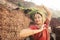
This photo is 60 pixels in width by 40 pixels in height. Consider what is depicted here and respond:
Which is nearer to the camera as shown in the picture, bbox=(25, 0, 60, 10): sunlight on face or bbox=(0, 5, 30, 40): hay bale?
bbox=(0, 5, 30, 40): hay bale

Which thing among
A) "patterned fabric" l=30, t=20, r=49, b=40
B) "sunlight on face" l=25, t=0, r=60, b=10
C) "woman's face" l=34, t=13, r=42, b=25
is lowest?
"patterned fabric" l=30, t=20, r=49, b=40

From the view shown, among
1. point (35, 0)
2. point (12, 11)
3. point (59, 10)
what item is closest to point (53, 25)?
point (59, 10)

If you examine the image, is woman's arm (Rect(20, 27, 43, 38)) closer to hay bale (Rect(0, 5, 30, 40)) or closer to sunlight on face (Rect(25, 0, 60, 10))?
hay bale (Rect(0, 5, 30, 40))

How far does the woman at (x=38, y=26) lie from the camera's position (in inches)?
48.4

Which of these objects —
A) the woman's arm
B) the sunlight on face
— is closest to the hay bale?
the woman's arm

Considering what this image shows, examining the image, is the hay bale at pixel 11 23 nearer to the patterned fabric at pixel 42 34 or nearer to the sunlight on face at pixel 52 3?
the patterned fabric at pixel 42 34

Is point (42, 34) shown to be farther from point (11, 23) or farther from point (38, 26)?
point (11, 23)

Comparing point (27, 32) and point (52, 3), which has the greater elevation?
point (52, 3)

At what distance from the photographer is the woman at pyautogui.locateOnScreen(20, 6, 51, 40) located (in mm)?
1229

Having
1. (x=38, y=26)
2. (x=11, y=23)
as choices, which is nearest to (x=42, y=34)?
(x=38, y=26)

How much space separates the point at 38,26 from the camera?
126cm

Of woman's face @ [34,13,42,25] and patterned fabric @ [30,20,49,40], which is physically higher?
woman's face @ [34,13,42,25]

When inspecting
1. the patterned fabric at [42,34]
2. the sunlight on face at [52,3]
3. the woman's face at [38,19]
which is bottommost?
the patterned fabric at [42,34]

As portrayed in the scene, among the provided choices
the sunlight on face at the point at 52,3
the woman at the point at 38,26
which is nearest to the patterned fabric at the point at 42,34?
the woman at the point at 38,26
